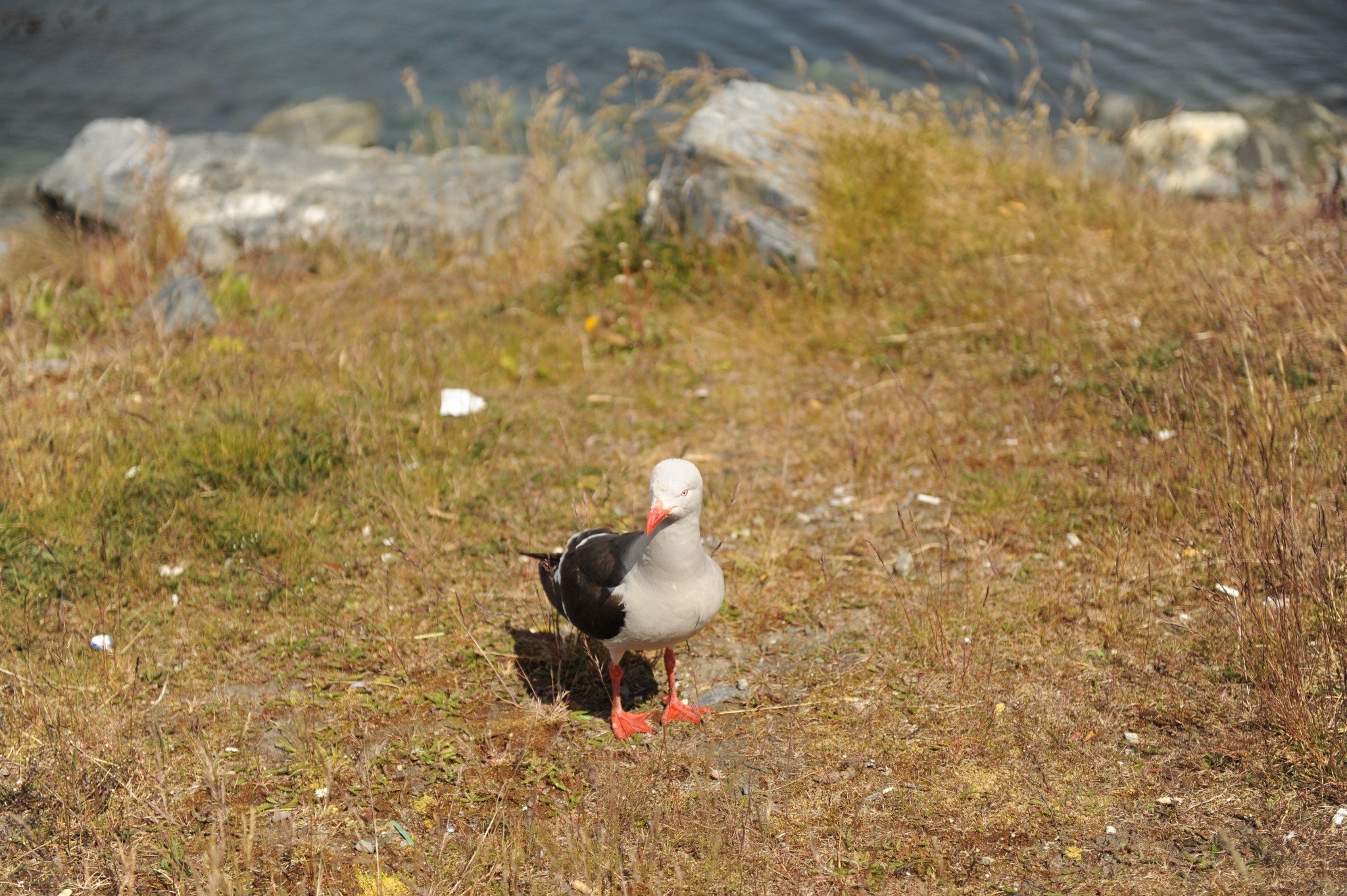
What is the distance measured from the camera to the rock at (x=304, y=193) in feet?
31.2

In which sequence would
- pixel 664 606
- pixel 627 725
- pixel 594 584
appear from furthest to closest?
pixel 627 725
pixel 594 584
pixel 664 606

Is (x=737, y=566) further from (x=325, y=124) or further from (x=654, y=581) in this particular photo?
(x=325, y=124)

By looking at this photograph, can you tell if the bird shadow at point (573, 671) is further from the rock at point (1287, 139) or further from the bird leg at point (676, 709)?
the rock at point (1287, 139)

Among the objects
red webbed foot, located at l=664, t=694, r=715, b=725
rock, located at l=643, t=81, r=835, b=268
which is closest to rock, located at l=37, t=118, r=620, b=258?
rock, located at l=643, t=81, r=835, b=268

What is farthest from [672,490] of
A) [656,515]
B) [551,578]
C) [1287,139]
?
[1287,139]

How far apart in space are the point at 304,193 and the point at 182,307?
9.83 feet

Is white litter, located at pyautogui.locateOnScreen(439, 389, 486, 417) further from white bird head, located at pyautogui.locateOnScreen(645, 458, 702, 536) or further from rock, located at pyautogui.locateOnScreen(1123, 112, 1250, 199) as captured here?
rock, located at pyautogui.locateOnScreen(1123, 112, 1250, 199)

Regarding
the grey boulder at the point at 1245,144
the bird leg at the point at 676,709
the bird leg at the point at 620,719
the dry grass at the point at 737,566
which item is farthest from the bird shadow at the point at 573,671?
the grey boulder at the point at 1245,144

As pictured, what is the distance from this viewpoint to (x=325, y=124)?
15508 mm

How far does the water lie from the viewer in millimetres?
16188

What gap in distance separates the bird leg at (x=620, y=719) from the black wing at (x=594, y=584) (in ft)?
0.76

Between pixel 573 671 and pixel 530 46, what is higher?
pixel 530 46

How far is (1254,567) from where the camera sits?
4391 millimetres

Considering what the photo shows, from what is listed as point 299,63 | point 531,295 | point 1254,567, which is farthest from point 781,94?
point 299,63
